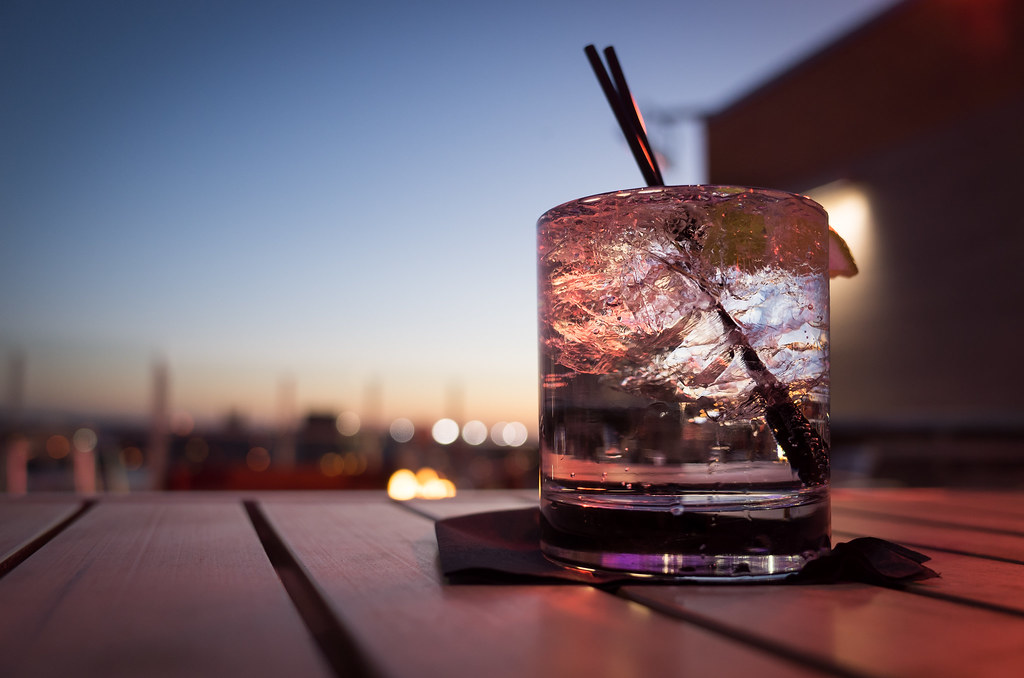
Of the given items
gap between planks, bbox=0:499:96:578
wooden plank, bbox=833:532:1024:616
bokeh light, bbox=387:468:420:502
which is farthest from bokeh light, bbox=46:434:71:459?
wooden plank, bbox=833:532:1024:616

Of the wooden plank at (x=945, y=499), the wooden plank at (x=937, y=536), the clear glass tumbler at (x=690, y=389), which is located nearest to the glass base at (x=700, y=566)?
the clear glass tumbler at (x=690, y=389)

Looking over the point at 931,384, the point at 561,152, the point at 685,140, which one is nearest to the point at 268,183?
the point at 685,140

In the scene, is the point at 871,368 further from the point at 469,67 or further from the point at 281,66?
the point at 281,66

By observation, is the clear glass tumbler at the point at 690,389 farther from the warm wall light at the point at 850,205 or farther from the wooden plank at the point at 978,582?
the warm wall light at the point at 850,205

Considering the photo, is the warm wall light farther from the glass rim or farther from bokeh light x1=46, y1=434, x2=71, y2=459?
bokeh light x1=46, y1=434, x2=71, y2=459

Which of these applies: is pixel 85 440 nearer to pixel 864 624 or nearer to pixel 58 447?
pixel 58 447
